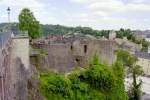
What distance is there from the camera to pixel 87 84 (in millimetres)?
29250

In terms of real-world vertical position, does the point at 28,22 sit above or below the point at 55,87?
above

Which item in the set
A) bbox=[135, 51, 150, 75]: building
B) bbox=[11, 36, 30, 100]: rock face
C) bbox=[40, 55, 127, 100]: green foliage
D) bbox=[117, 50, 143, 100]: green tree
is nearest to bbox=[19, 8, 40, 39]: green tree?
bbox=[117, 50, 143, 100]: green tree

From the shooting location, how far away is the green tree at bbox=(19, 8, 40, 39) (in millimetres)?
43366

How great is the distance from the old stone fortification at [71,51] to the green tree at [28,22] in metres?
10.1

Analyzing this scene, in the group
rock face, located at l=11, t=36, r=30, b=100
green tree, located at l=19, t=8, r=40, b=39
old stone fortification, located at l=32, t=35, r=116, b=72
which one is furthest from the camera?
green tree, located at l=19, t=8, r=40, b=39

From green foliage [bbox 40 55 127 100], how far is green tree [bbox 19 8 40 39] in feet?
44.4

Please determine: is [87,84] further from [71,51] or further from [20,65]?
[20,65]

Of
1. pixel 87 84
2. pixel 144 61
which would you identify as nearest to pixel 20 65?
pixel 87 84

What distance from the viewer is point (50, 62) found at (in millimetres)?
29469

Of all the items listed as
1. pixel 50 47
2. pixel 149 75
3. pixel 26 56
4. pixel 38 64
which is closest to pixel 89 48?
pixel 50 47

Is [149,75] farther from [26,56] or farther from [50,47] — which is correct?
[26,56]

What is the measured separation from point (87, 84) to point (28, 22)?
16.6m

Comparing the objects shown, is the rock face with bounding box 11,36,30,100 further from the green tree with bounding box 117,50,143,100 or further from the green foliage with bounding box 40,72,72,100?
the green tree with bounding box 117,50,143,100

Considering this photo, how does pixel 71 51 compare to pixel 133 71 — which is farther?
pixel 133 71
